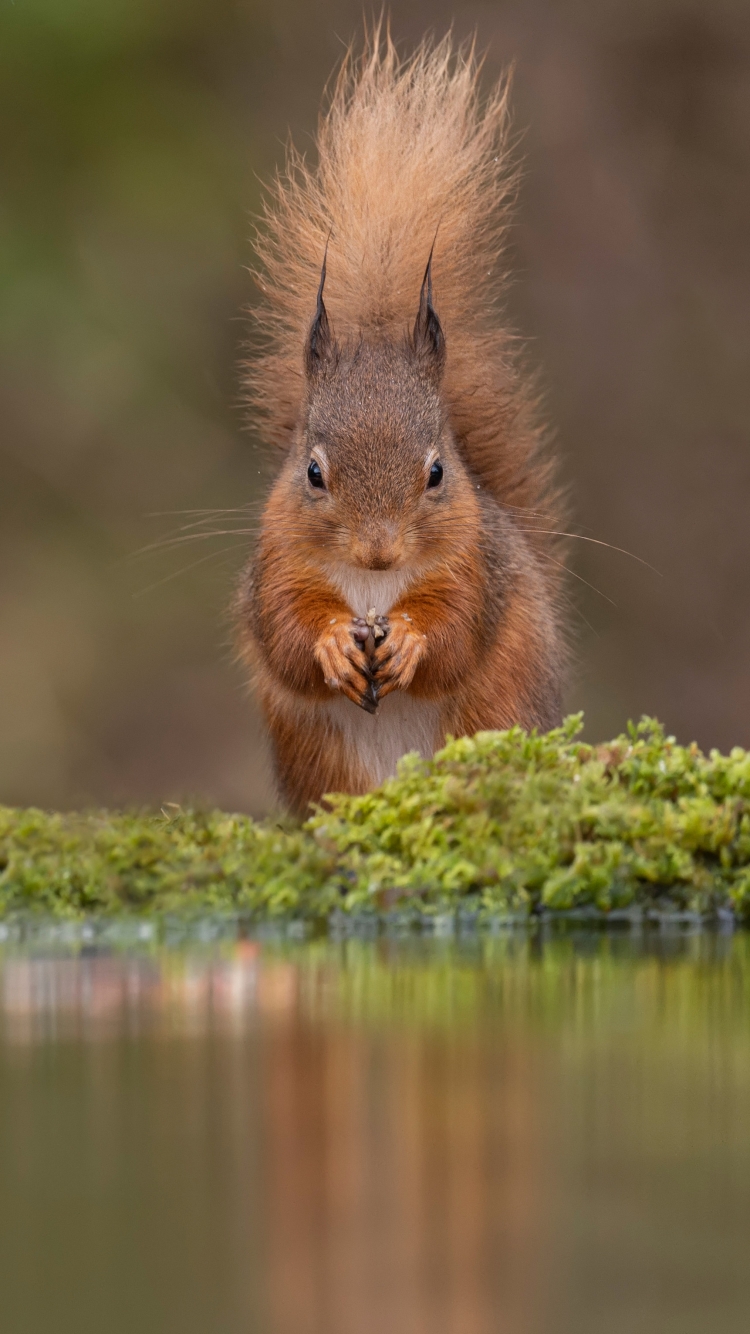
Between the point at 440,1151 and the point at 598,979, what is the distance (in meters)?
0.61

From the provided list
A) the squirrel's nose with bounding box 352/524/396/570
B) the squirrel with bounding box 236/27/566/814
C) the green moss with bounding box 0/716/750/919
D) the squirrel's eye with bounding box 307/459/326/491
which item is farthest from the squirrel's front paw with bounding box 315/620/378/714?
the green moss with bounding box 0/716/750/919

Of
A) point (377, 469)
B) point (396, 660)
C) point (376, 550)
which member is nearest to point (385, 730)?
point (396, 660)

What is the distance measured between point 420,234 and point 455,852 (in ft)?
6.55

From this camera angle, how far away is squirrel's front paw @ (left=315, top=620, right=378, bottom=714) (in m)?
2.78

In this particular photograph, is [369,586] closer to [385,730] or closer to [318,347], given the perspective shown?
[385,730]

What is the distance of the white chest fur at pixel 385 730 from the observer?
117 inches

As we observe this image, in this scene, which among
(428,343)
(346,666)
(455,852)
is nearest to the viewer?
(455,852)

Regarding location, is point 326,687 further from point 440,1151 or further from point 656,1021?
point 440,1151

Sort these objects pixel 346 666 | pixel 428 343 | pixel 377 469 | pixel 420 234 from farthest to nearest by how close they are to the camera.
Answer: pixel 420 234, pixel 428 343, pixel 377 469, pixel 346 666

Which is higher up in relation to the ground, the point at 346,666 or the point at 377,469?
the point at 377,469

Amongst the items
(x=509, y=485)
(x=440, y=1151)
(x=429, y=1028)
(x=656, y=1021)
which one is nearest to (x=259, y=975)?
(x=429, y=1028)

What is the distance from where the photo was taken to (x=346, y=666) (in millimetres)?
2781

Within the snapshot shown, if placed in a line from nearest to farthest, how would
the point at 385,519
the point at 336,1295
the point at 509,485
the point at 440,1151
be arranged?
the point at 336,1295 → the point at 440,1151 → the point at 385,519 → the point at 509,485

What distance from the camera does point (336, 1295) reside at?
2.61 ft
